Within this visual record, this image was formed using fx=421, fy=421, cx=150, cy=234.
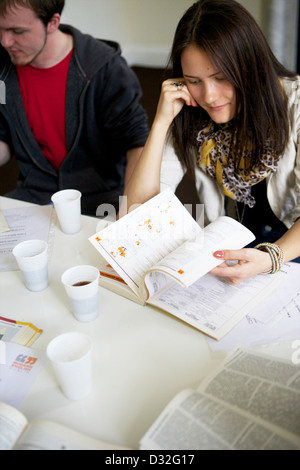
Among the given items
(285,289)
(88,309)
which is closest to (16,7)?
(88,309)

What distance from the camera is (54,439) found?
65cm

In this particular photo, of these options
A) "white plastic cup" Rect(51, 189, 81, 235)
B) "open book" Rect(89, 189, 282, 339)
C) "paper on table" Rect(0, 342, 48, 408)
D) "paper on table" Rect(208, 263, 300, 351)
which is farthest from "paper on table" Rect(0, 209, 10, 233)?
"paper on table" Rect(208, 263, 300, 351)

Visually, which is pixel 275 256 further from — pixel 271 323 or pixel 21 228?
pixel 21 228

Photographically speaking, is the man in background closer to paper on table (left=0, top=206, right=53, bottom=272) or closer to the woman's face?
paper on table (left=0, top=206, right=53, bottom=272)

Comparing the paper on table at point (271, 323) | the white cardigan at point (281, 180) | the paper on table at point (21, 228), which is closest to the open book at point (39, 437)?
the paper on table at point (271, 323)

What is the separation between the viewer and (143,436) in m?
0.67

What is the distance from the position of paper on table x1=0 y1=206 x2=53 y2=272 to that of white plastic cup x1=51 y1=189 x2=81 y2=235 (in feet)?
0.23

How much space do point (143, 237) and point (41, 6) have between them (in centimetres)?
102

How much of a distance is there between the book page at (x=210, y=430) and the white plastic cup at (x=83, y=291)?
0.98 feet

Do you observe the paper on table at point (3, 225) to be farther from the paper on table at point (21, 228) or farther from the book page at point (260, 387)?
the book page at point (260, 387)

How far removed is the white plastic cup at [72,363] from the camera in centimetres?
71

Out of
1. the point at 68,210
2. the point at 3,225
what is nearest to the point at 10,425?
the point at 68,210
